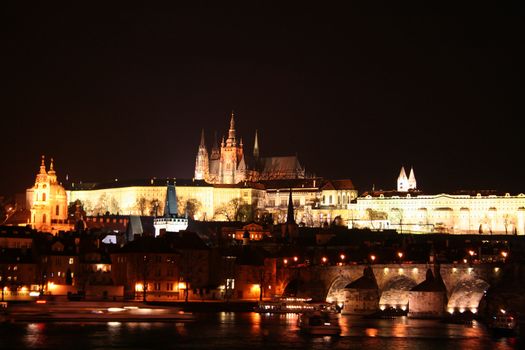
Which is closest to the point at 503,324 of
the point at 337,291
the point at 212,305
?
the point at 337,291

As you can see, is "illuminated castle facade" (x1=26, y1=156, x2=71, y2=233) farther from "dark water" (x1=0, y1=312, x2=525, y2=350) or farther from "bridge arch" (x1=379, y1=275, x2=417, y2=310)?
"dark water" (x1=0, y1=312, x2=525, y2=350)

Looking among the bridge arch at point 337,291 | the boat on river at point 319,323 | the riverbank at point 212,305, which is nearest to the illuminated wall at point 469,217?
the bridge arch at point 337,291

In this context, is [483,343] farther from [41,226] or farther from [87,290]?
[41,226]

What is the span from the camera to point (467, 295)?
78562mm

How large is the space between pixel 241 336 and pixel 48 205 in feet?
250

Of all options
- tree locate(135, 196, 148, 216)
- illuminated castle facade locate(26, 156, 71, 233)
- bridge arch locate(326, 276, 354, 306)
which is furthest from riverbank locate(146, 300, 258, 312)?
tree locate(135, 196, 148, 216)

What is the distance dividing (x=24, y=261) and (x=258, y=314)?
20307mm

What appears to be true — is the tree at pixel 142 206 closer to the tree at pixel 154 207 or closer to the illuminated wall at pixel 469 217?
the tree at pixel 154 207

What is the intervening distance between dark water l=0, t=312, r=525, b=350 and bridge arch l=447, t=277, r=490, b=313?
9.10 ft

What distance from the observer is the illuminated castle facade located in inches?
5517

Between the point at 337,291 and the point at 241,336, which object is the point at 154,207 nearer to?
the point at 337,291

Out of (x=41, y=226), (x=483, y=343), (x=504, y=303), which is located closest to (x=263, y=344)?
(x=483, y=343)

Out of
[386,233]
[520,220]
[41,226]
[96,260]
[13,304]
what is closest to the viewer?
[13,304]

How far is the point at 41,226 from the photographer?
138m
